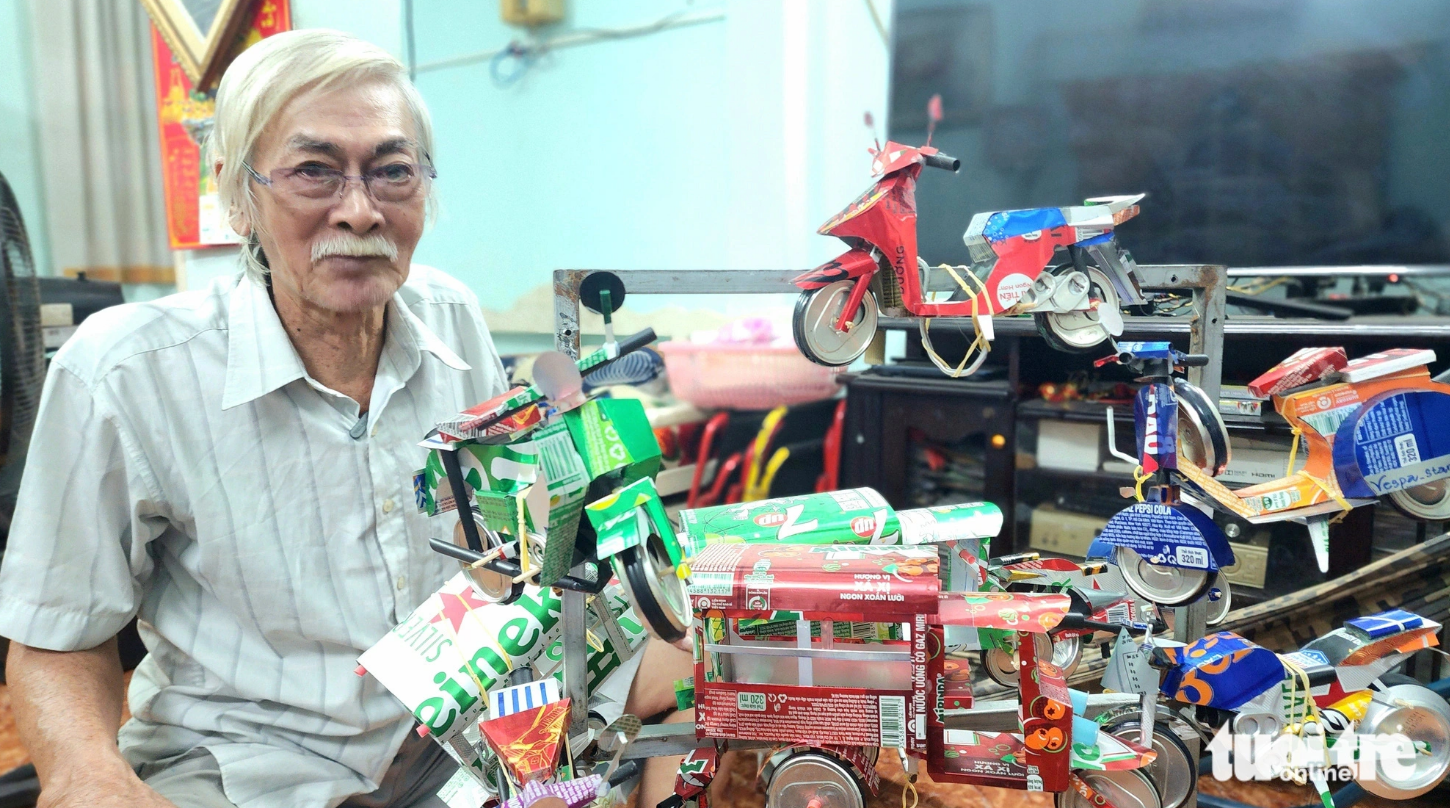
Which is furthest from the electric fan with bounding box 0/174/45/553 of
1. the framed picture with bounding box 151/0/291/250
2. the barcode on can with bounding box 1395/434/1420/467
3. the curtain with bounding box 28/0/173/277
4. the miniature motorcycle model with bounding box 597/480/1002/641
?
the curtain with bounding box 28/0/173/277

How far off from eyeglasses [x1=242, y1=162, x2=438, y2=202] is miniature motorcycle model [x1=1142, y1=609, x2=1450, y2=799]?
2.46ft

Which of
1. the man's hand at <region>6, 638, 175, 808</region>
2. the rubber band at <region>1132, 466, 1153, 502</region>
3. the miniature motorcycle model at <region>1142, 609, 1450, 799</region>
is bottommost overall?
the man's hand at <region>6, 638, 175, 808</region>

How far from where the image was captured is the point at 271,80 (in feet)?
2.59

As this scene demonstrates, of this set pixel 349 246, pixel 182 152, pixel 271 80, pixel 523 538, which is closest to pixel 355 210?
pixel 349 246

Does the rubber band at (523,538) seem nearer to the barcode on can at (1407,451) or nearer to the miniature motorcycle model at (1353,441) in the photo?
the miniature motorcycle model at (1353,441)

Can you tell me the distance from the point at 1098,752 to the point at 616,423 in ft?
1.28

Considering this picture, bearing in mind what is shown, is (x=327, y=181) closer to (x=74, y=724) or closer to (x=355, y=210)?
(x=355, y=210)

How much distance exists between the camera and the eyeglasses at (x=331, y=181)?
793 mm

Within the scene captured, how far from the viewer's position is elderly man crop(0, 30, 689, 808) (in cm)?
80

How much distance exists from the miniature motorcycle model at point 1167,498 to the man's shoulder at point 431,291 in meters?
0.78

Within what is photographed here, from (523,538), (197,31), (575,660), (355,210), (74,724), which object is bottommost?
(74,724)

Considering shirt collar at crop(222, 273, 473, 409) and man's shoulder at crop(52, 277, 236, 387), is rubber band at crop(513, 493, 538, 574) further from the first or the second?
man's shoulder at crop(52, 277, 236, 387)

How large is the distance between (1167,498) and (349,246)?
723 millimetres

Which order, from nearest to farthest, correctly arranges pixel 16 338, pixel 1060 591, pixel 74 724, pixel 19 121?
pixel 1060 591
pixel 74 724
pixel 16 338
pixel 19 121
